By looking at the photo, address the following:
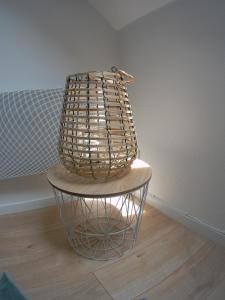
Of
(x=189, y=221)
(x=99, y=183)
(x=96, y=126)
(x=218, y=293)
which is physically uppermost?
(x=96, y=126)

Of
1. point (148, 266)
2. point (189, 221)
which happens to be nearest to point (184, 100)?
point (189, 221)

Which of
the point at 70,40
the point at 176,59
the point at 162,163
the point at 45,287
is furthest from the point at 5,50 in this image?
the point at 45,287

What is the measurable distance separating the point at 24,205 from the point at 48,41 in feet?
3.10

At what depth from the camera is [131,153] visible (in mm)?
933

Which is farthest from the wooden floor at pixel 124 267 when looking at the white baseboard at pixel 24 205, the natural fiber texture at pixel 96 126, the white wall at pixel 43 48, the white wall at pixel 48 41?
the white wall at pixel 48 41

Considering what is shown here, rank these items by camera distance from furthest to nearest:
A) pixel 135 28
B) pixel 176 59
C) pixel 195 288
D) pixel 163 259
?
pixel 135 28 → pixel 176 59 → pixel 163 259 → pixel 195 288

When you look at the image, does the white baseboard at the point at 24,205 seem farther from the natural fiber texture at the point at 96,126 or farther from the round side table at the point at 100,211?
the natural fiber texture at the point at 96,126

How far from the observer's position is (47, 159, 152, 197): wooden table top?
2.78 feet

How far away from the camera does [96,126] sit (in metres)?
0.86

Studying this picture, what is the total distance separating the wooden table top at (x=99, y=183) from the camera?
2.78 feet

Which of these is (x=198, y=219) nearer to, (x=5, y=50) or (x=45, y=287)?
(x=45, y=287)

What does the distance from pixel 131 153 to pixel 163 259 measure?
1.54 feet

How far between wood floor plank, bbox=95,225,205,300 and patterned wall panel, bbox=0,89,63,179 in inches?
24.0

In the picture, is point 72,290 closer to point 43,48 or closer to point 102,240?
point 102,240
